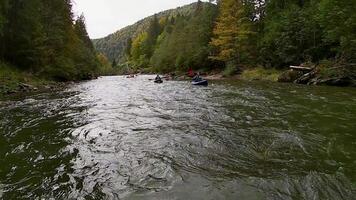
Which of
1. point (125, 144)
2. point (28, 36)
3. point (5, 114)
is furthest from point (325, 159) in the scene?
point (28, 36)

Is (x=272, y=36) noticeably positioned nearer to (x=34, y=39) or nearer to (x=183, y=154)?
(x=34, y=39)

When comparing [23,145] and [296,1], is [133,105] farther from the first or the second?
[296,1]

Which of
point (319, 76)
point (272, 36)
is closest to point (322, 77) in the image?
point (319, 76)

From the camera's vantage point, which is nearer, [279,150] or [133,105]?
[279,150]

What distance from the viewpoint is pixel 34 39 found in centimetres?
3597

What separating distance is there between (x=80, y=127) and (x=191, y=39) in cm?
4998

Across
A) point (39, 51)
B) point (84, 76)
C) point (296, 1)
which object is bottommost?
point (84, 76)

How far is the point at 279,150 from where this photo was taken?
30.1ft

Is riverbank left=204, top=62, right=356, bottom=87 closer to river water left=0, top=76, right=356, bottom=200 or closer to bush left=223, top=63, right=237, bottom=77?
bush left=223, top=63, right=237, bottom=77

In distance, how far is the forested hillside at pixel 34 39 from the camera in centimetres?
3397

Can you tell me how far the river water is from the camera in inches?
268

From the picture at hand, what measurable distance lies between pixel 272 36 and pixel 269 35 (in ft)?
2.46

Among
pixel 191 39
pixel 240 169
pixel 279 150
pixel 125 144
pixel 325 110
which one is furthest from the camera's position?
pixel 191 39

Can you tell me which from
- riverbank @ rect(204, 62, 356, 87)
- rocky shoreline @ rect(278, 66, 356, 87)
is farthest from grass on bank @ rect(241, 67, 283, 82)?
rocky shoreline @ rect(278, 66, 356, 87)
